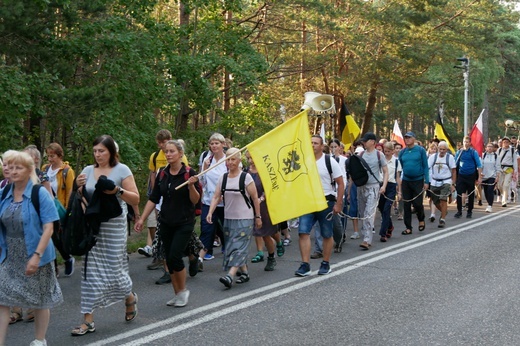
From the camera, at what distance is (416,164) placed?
13.4 m

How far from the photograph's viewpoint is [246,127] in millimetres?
22266

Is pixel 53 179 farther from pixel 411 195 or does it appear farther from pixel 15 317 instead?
pixel 411 195

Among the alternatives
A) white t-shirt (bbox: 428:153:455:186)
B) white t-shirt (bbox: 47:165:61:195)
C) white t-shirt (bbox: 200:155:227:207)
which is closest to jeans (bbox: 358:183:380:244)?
white t-shirt (bbox: 200:155:227:207)

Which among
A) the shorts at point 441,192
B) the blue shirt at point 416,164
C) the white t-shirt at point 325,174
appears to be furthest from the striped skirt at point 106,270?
the shorts at point 441,192

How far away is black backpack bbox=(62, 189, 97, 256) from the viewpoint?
20.2 feet

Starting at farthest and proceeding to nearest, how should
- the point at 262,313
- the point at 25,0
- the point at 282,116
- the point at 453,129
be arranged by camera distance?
the point at 453,129
the point at 282,116
the point at 25,0
the point at 262,313

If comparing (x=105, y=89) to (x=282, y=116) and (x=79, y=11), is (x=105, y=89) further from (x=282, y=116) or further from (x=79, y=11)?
(x=282, y=116)

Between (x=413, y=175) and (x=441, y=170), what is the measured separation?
73.3 inches

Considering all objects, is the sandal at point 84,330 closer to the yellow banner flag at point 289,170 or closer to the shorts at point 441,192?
the yellow banner flag at point 289,170

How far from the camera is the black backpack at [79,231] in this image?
617 cm

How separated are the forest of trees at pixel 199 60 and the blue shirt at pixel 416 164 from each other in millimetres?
5089

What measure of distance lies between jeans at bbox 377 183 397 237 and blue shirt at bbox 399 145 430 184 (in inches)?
21.9

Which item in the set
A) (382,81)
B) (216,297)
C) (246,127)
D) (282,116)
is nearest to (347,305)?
(216,297)

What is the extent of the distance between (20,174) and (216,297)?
2895 mm
